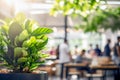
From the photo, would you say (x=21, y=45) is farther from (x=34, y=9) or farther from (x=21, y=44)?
(x=34, y=9)

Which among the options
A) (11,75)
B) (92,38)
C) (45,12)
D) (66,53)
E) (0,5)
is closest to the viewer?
(11,75)

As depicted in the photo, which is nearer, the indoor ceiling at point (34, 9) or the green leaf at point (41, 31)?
the green leaf at point (41, 31)

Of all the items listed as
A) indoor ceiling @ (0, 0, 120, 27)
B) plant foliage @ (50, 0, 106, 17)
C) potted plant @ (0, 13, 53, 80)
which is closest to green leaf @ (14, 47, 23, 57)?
potted plant @ (0, 13, 53, 80)

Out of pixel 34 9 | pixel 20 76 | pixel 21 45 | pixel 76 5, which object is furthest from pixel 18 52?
pixel 34 9

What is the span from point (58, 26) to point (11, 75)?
19.9 m

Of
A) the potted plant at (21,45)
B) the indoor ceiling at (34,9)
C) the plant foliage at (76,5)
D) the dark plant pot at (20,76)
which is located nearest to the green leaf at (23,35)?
the potted plant at (21,45)

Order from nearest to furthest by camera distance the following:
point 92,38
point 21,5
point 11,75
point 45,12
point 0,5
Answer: point 11,75 < point 0,5 < point 21,5 < point 45,12 < point 92,38

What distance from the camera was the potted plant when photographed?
2289 mm

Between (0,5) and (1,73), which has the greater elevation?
(0,5)

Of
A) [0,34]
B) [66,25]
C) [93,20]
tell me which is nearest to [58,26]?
[66,25]

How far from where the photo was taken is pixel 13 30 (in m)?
2.32

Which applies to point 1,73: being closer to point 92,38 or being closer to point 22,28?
point 22,28

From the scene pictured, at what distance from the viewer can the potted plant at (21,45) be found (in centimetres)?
229

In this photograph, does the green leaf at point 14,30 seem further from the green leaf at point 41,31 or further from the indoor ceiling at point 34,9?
the indoor ceiling at point 34,9
